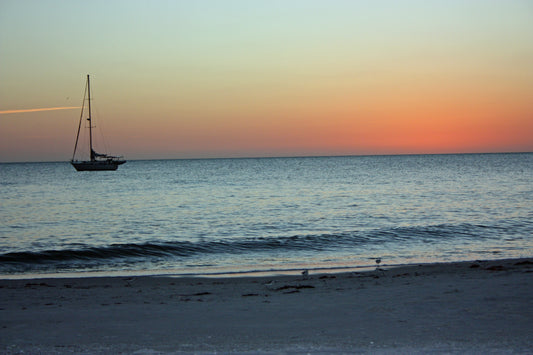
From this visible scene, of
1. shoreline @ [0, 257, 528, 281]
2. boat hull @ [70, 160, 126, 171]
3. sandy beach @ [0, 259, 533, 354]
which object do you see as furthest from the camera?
boat hull @ [70, 160, 126, 171]

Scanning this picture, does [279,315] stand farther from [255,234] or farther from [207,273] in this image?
[255,234]

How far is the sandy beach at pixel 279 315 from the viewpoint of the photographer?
6586mm

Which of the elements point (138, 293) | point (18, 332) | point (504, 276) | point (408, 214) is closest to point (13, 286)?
point (138, 293)

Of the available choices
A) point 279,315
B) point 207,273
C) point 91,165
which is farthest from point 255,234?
point 91,165

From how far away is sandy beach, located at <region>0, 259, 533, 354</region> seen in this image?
21.6ft

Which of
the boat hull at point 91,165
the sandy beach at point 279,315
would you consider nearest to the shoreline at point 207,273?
the sandy beach at point 279,315

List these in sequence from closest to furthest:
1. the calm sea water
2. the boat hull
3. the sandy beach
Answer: the sandy beach → the calm sea water → the boat hull

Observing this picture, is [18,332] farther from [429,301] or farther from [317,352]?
[429,301]

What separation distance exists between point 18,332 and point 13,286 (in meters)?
5.64

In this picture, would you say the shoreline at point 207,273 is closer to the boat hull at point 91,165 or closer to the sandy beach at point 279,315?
the sandy beach at point 279,315

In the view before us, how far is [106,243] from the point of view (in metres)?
21.2

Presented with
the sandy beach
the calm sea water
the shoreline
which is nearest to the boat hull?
the calm sea water

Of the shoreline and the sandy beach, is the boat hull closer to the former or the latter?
the shoreline

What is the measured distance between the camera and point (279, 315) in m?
8.41
